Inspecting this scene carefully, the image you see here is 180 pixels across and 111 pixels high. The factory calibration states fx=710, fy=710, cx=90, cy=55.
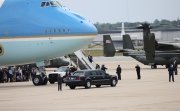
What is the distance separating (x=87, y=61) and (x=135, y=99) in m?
27.8

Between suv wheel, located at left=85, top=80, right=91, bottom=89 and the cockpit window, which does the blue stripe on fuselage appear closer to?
the cockpit window

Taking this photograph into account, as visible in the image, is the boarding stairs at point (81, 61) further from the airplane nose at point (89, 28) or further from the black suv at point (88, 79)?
the airplane nose at point (89, 28)

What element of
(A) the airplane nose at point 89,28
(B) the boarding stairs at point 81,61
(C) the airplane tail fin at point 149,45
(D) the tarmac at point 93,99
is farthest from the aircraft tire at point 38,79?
(C) the airplane tail fin at point 149,45

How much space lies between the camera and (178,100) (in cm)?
3366

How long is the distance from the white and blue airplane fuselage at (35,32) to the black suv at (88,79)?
1.95 m

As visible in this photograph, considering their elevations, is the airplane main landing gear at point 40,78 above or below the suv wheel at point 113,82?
above

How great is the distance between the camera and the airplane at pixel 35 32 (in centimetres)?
4578

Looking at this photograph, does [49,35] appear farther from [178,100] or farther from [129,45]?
[129,45]

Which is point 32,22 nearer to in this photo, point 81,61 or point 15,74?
point 15,74

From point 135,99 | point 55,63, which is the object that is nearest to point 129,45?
point 55,63

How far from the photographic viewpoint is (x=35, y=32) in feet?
151

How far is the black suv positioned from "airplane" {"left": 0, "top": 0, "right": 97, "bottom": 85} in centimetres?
195

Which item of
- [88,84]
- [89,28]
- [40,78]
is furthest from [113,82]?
[40,78]

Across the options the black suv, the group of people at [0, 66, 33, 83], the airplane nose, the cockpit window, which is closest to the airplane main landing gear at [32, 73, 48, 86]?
the black suv
